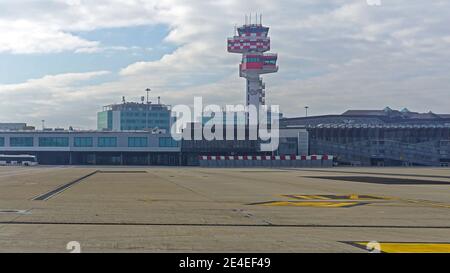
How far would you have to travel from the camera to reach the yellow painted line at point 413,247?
1380 centimetres

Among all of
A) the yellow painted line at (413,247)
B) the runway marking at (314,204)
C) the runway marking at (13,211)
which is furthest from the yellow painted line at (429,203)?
the runway marking at (13,211)

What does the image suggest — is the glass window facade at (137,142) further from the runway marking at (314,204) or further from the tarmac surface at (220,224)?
the runway marking at (314,204)

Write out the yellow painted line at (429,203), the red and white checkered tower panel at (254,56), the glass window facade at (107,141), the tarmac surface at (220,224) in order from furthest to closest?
the red and white checkered tower panel at (254,56) → the glass window facade at (107,141) → the yellow painted line at (429,203) → the tarmac surface at (220,224)

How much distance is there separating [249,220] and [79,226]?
18.4 ft

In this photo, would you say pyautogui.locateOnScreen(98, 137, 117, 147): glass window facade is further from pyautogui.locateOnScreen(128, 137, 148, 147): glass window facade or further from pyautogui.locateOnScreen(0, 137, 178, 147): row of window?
pyautogui.locateOnScreen(128, 137, 148, 147): glass window facade

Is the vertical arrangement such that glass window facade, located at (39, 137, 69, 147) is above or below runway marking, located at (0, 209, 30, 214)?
above

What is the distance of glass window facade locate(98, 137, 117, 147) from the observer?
148 metres

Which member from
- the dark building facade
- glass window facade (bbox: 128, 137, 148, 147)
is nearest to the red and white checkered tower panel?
the dark building facade

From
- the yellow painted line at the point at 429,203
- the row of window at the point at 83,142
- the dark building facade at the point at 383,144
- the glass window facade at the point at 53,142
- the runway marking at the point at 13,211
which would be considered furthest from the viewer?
the glass window facade at the point at 53,142

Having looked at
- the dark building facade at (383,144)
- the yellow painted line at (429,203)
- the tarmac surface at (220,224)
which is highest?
the dark building facade at (383,144)

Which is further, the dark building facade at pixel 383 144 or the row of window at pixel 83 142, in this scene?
the row of window at pixel 83 142

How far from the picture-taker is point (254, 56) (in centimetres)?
18625
